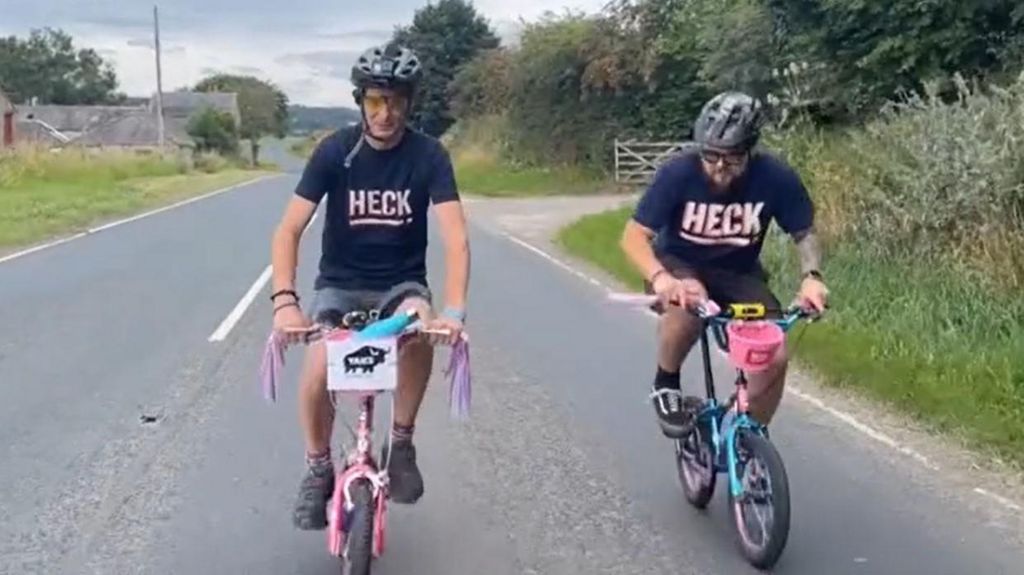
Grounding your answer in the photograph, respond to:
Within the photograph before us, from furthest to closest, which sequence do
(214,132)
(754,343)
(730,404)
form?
(214,132), (730,404), (754,343)

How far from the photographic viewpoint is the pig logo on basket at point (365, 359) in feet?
16.5

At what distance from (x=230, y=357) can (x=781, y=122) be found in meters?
8.34

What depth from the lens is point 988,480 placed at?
728 cm

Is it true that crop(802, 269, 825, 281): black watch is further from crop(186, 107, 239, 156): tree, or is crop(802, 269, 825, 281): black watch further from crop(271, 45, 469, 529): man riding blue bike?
crop(186, 107, 239, 156): tree

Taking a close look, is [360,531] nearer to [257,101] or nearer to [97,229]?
[97,229]

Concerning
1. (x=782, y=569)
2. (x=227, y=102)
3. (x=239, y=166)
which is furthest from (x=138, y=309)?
(x=227, y=102)

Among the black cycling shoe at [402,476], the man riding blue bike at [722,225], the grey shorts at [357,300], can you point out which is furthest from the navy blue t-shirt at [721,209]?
the black cycling shoe at [402,476]

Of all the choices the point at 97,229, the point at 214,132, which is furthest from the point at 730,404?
the point at 214,132

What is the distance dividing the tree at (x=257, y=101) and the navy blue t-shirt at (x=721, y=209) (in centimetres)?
11793

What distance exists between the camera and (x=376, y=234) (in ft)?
18.3

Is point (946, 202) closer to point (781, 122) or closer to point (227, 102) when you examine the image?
point (781, 122)

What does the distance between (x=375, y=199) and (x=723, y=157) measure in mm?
1375

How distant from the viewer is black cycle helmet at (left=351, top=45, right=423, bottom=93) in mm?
5238

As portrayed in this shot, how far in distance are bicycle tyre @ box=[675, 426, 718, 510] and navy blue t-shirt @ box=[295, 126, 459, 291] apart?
160 cm
